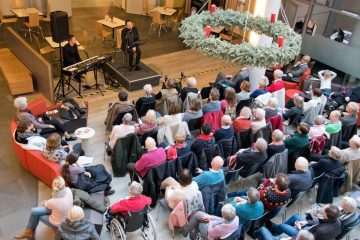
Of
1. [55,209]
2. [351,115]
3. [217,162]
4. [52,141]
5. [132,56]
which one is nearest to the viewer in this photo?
[55,209]

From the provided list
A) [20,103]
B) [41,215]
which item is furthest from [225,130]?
[20,103]

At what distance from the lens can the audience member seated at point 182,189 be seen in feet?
16.1

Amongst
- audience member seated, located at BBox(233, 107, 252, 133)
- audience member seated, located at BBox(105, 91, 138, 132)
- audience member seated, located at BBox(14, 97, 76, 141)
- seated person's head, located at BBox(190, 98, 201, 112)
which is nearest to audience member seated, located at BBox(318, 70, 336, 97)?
audience member seated, located at BBox(233, 107, 252, 133)

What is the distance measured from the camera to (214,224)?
464cm

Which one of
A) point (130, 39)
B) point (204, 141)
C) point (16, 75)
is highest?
point (130, 39)

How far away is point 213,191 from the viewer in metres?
5.33

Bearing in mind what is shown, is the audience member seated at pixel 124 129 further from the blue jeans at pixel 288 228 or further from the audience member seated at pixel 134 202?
the blue jeans at pixel 288 228

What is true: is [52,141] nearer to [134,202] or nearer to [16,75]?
[134,202]

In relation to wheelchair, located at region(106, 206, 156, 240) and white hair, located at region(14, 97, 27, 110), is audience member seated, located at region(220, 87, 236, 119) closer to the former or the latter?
wheelchair, located at region(106, 206, 156, 240)

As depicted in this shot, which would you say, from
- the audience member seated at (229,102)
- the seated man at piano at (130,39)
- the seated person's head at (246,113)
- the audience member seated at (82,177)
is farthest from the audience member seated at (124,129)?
the seated man at piano at (130,39)

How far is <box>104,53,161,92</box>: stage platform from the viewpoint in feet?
30.5

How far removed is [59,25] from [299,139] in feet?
17.4

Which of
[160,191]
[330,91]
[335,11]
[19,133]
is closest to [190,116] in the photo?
[160,191]

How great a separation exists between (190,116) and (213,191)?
6.44 ft
